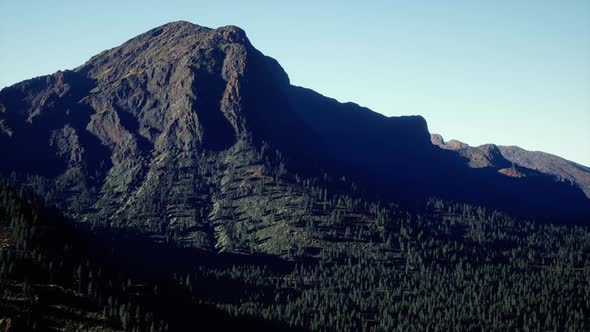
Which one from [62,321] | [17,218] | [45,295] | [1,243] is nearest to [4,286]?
[45,295]

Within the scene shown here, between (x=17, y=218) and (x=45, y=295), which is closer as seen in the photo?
(x=45, y=295)

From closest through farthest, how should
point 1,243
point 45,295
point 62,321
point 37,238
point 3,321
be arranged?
point 3,321 < point 62,321 < point 45,295 < point 1,243 < point 37,238

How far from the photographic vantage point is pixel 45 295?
154000mm

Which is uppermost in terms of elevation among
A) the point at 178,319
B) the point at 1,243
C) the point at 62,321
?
the point at 1,243

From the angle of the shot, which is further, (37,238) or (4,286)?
(37,238)

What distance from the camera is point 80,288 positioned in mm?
169875

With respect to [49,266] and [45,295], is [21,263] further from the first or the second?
[45,295]

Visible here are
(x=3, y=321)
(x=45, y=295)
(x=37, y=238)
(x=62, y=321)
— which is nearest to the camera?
(x=3, y=321)

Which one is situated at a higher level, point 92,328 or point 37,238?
point 37,238

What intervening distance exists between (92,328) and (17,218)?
76.6 metres

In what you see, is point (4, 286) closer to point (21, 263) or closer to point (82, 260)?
point (21, 263)

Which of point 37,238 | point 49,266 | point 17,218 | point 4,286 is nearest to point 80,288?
point 49,266

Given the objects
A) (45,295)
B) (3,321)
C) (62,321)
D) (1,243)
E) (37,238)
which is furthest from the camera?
(37,238)

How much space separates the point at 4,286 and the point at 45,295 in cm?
1105
